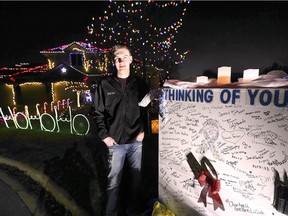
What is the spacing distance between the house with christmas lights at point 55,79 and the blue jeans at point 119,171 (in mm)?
18390

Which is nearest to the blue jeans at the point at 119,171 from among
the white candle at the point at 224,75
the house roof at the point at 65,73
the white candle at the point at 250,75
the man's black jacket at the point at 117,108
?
the man's black jacket at the point at 117,108

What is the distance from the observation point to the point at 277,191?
190 cm

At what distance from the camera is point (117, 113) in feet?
9.68

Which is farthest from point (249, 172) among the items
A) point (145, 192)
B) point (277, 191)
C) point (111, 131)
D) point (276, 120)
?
point (145, 192)

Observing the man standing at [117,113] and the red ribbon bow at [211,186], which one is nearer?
the red ribbon bow at [211,186]

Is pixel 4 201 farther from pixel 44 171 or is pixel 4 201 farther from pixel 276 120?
pixel 276 120

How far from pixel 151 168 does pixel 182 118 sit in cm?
279

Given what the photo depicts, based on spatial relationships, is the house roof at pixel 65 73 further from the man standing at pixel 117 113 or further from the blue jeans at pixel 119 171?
the blue jeans at pixel 119 171

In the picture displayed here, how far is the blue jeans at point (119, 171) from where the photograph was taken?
2.95 meters

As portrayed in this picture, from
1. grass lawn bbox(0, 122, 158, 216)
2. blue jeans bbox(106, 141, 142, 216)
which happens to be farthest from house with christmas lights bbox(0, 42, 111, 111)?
blue jeans bbox(106, 141, 142, 216)

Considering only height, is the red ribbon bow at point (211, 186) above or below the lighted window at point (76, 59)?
below

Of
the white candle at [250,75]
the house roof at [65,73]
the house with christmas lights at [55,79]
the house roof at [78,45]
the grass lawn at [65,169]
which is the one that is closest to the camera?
the white candle at [250,75]

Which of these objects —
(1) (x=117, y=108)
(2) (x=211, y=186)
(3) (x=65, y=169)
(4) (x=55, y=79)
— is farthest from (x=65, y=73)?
(2) (x=211, y=186)
